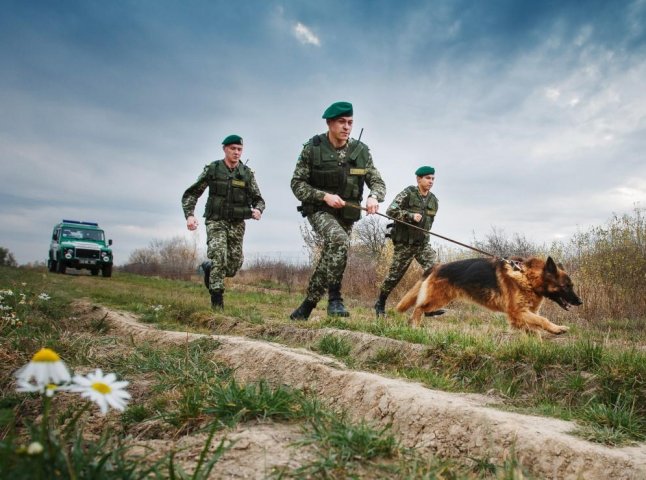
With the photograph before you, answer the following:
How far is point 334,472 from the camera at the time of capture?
1.75m

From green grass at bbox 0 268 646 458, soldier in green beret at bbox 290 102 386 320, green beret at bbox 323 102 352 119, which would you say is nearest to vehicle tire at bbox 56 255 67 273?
green grass at bbox 0 268 646 458

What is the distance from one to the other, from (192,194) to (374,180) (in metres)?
3.27

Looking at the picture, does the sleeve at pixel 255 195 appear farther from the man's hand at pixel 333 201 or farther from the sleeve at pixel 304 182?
the man's hand at pixel 333 201

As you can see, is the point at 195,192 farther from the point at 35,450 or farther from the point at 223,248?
the point at 35,450

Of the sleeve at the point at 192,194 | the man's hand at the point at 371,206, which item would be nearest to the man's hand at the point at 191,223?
the sleeve at the point at 192,194

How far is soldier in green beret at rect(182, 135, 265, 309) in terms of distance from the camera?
26.0 ft

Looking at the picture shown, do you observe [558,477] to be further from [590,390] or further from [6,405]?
[6,405]

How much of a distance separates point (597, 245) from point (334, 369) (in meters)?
11.0

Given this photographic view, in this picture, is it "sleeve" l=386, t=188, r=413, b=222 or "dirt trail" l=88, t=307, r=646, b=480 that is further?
"sleeve" l=386, t=188, r=413, b=222

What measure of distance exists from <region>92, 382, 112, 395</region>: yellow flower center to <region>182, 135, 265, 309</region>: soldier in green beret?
6.65 meters

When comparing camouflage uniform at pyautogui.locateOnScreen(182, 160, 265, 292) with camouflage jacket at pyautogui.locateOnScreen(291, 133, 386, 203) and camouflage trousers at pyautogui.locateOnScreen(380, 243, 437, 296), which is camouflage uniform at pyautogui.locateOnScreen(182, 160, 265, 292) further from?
camouflage trousers at pyautogui.locateOnScreen(380, 243, 437, 296)

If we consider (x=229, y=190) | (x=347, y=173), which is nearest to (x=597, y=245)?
(x=347, y=173)

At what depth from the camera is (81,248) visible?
76.2 ft

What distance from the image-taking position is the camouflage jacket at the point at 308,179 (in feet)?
21.0
